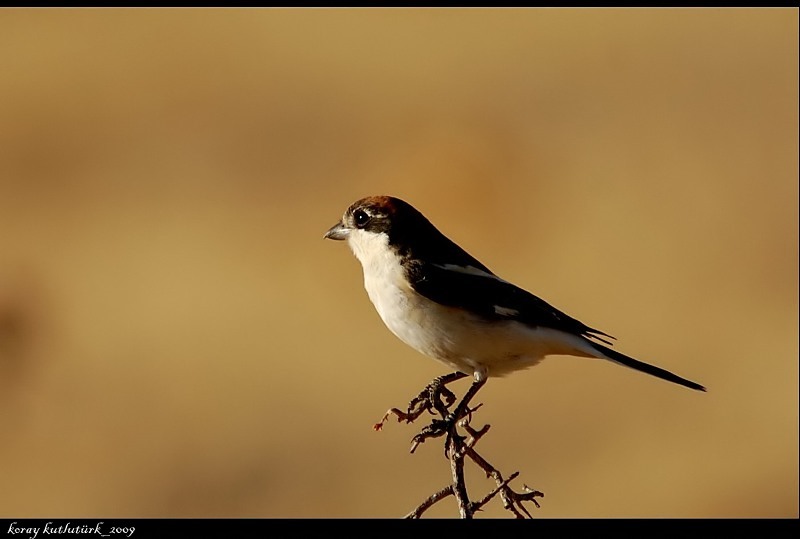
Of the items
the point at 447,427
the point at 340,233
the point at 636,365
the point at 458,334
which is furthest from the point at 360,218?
the point at 447,427

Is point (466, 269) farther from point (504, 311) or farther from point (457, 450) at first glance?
→ point (457, 450)

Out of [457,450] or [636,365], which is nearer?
[457,450]

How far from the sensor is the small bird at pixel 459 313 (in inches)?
227

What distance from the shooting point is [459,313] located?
229 inches

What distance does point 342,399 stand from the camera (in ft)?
45.2

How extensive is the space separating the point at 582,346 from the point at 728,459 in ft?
26.0

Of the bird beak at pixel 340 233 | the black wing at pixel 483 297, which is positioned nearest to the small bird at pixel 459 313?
the black wing at pixel 483 297

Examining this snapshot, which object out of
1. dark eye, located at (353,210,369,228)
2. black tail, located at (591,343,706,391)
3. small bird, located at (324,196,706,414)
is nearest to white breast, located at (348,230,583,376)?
small bird, located at (324,196,706,414)

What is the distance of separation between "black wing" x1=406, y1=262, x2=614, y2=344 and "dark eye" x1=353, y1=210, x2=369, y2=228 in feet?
1.52

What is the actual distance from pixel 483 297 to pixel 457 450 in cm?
139

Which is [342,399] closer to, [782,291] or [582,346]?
[782,291]

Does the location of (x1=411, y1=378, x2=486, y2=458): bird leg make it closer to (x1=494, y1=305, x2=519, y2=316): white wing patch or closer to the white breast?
the white breast

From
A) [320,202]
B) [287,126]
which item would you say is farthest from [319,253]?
[287,126]

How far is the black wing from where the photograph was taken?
5.84m
